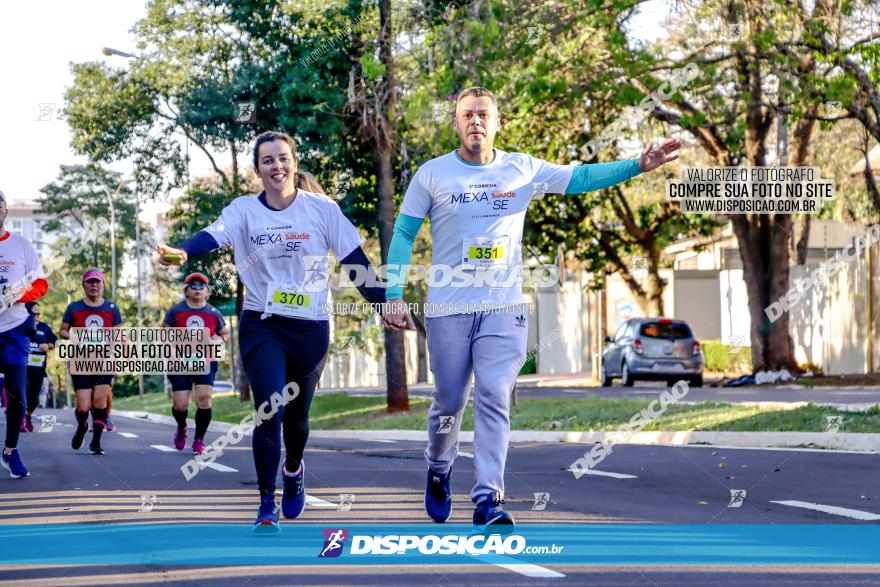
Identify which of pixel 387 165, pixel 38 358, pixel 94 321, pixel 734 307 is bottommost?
pixel 38 358

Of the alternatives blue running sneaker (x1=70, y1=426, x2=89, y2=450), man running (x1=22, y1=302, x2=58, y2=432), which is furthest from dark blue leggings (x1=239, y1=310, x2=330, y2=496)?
man running (x1=22, y1=302, x2=58, y2=432)

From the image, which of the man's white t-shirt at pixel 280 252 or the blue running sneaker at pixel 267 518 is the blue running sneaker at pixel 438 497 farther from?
the man's white t-shirt at pixel 280 252

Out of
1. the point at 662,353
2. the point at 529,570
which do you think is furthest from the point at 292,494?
the point at 662,353

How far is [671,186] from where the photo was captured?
31.7 metres

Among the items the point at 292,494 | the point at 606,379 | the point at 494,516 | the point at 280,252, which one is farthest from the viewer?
the point at 606,379

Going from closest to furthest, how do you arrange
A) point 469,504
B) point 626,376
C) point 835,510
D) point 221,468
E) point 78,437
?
point 835,510, point 469,504, point 221,468, point 78,437, point 626,376

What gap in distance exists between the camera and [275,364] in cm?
736

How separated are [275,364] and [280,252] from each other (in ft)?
1.92

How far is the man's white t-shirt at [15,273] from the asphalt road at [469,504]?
1.27 m

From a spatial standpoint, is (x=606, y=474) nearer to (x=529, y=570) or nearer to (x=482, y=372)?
(x=482, y=372)

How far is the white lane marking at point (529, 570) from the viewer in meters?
5.96

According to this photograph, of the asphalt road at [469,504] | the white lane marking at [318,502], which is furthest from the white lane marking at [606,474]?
the white lane marking at [318,502]

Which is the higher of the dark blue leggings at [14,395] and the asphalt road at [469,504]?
the dark blue leggings at [14,395]

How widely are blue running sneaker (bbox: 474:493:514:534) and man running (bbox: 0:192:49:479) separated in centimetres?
514
